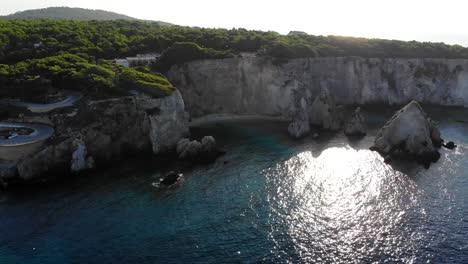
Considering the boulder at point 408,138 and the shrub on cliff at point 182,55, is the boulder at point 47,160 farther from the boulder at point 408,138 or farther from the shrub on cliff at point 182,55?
the boulder at point 408,138

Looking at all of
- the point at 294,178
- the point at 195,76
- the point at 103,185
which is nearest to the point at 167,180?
the point at 103,185

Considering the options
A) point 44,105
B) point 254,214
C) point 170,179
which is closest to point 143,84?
point 44,105

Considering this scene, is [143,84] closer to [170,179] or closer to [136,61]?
[136,61]

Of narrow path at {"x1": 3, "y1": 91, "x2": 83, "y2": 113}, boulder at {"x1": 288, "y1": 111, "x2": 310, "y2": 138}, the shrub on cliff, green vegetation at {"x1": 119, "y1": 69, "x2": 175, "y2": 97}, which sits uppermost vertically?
the shrub on cliff

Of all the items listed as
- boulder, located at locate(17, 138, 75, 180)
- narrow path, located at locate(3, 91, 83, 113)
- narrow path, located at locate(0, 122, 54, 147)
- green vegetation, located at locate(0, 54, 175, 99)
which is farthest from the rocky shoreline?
green vegetation, located at locate(0, 54, 175, 99)

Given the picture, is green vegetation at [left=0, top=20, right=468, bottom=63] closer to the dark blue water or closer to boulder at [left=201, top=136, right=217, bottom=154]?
boulder at [left=201, top=136, right=217, bottom=154]

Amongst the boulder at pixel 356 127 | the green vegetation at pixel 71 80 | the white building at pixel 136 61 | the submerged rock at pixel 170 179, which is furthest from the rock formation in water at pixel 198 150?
the white building at pixel 136 61

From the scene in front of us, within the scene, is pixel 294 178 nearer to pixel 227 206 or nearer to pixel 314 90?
pixel 227 206
